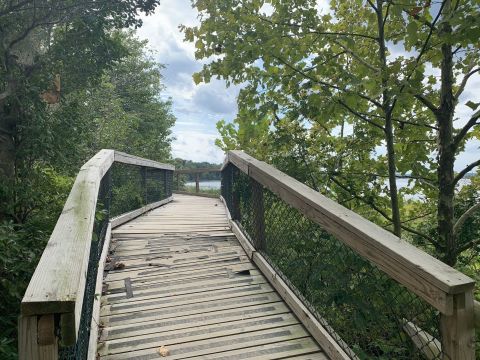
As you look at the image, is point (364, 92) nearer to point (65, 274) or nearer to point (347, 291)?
point (347, 291)

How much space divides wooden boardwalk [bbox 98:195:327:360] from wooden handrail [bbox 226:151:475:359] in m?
0.74

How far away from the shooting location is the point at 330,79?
316 cm

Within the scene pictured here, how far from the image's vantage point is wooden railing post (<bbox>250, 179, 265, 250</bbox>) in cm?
315

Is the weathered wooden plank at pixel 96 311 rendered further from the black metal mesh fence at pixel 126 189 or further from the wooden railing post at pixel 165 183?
the wooden railing post at pixel 165 183

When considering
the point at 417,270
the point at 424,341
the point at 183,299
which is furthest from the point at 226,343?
the point at 417,270

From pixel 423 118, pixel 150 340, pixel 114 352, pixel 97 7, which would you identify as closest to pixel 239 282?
pixel 150 340

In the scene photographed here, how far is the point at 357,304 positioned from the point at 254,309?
0.76 metres

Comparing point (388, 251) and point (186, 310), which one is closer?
point (388, 251)

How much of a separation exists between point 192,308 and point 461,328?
67.1 inches

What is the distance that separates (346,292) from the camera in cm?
199

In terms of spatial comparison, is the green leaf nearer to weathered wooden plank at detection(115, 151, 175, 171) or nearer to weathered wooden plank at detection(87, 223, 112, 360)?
weathered wooden plank at detection(87, 223, 112, 360)

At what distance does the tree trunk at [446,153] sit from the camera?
8.89 feet

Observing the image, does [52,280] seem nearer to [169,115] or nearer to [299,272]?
[299,272]

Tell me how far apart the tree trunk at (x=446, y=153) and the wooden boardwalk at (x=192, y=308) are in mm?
1331
